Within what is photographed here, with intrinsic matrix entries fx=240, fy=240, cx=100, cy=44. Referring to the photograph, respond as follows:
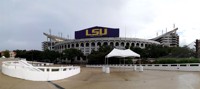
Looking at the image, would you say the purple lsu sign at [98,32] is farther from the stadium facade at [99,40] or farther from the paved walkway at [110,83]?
the paved walkway at [110,83]

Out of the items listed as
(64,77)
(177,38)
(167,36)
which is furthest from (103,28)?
(64,77)

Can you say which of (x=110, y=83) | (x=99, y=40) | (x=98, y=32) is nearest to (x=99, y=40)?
(x=99, y=40)

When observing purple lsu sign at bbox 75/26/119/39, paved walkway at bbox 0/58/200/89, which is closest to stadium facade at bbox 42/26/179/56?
purple lsu sign at bbox 75/26/119/39

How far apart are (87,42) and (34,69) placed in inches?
3736

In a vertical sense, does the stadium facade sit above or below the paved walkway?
above

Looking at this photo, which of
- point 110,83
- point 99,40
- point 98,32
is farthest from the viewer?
point 98,32

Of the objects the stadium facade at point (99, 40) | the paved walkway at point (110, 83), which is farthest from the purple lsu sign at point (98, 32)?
the paved walkway at point (110, 83)

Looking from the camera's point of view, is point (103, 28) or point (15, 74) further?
point (103, 28)

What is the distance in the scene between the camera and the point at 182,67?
87.2ft

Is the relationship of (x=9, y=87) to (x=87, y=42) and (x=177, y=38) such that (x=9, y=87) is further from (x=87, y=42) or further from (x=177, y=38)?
(x=177, y=38)

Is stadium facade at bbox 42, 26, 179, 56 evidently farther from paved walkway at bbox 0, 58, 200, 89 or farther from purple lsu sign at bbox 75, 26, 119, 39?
paved walkway at bbox 0, 58, 200, 89

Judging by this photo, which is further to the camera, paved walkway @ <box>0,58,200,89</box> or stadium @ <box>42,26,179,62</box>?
stadium @ <box>42,26,179,62</box>

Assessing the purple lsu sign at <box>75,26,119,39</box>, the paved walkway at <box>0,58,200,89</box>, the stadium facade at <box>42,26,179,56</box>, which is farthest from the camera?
the purple lsu sign at <box>75,26,119,39</box>

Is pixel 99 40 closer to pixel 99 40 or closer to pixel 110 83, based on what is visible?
pixel 99 40
